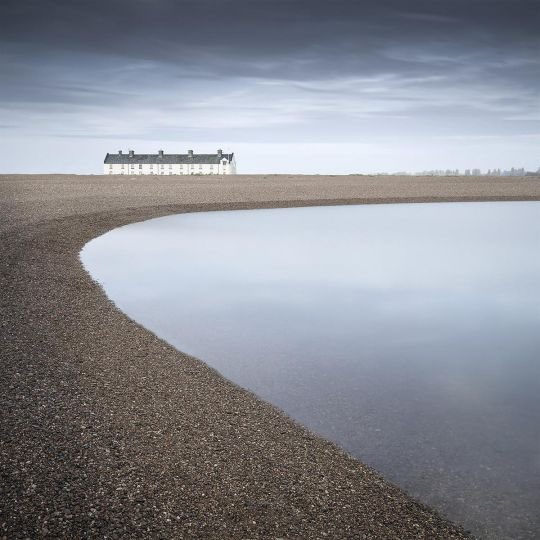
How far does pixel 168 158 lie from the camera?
136 metres

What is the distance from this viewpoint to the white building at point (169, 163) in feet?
437

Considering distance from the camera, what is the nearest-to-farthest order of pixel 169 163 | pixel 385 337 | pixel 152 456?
pixel 152 456, pixel 385 337, pixel 169 163

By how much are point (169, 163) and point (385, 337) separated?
128412mm

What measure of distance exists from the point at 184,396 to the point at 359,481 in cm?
297

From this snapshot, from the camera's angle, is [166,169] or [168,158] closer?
[166,169]

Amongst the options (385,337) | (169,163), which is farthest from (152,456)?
(169,163)

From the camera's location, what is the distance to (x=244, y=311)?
13.6 metres

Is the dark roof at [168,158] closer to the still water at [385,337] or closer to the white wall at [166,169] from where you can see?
the white wall at [166,169]

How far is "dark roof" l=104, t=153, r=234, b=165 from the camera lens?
133500 millimetres

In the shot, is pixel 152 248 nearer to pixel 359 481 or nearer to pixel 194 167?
pixel 359 481

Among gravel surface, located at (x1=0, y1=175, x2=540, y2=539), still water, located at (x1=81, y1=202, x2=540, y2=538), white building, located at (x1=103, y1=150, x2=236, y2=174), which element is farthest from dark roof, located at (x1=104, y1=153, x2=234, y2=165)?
gravel surface, located at (x1=0, y1=175, x2=540, y2=539)

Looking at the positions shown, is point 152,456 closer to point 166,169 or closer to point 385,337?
point 385,337

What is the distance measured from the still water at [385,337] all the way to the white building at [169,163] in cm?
Result: 10838

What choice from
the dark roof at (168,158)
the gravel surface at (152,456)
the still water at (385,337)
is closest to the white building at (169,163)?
A: the dark roof at (168,158)
